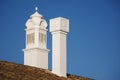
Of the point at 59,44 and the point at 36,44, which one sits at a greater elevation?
the point at 36,44

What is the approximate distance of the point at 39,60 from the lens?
38.5 meters

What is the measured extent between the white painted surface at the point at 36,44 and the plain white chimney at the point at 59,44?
10.2 metres

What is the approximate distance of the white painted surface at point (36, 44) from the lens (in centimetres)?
3875

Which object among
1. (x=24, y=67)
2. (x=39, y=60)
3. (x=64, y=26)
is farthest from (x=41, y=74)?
(x=39, y=60)

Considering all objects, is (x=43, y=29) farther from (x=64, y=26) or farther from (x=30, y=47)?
(x=64, y=26)

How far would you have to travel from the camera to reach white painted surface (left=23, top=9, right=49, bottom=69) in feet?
127

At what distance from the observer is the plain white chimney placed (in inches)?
1096

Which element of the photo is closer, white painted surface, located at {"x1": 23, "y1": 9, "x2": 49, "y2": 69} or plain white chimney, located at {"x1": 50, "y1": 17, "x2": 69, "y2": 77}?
plain white chimney, located at {"x1": 50, "y1": 17, "x2": 69, "y2": 77}

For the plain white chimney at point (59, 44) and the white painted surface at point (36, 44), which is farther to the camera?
the white painted surface at point (36, 44)

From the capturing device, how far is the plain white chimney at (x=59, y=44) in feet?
91.3

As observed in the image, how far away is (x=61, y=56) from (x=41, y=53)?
11.5 m

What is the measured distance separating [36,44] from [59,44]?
1069 cm

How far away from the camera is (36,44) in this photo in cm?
3850

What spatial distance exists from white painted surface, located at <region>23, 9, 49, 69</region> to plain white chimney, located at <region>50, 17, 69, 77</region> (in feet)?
33.5
